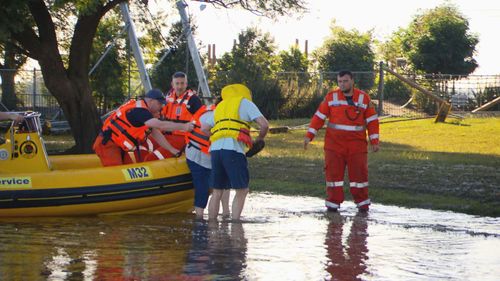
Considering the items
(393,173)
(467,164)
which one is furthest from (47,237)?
(467,164)

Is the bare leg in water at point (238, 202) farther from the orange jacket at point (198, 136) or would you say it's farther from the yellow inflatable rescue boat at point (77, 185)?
the yellow inflatable rescue boat at point (77, 185)

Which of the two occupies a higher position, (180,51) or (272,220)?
(180,51)

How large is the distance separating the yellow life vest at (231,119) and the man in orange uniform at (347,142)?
1.79 m

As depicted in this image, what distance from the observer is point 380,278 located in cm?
859

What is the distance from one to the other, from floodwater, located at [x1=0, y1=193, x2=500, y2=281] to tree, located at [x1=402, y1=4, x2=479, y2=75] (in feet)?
123

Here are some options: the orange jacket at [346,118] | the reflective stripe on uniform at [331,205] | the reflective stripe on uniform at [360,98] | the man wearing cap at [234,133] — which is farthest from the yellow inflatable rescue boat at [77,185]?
the reflective stripe on uniform at [360,98]

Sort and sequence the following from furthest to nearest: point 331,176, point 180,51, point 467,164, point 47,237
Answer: point 180,51, point 467,164, point 331,176, point 47,237

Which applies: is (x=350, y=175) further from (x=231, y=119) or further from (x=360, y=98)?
(x=231, y=119)

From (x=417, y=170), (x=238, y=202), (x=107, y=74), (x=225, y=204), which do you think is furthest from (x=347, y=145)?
(x=107, y=74)

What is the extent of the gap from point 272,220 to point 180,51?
24.6 metres

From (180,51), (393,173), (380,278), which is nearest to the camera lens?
(380,278)

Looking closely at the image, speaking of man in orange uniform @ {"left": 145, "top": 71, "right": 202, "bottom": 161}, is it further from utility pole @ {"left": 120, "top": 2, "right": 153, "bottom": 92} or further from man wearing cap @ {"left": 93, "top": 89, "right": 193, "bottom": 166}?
utility pole @ {"left": 120, "top": 2, "right": 153, "bottom": 92}

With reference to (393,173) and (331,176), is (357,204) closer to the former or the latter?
(331,176)

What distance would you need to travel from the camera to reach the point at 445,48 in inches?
1969
